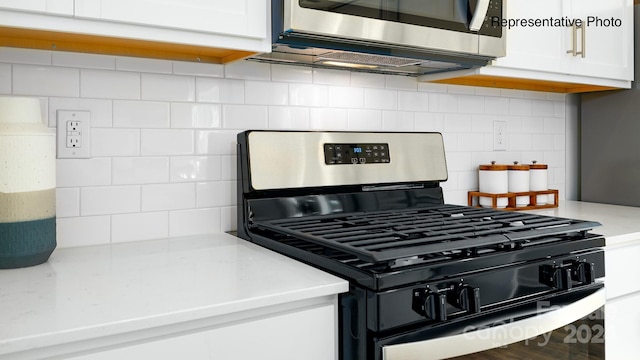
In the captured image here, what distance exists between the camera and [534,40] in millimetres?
1859

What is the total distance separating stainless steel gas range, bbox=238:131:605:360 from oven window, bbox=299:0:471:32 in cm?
39

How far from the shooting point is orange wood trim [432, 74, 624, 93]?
198 cm

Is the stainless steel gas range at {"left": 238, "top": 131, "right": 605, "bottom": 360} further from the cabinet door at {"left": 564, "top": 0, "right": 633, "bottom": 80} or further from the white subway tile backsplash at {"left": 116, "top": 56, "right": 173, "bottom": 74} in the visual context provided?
the cabinet door at {"left": 564, "top": 0, "right": 633, "bottom": 80}

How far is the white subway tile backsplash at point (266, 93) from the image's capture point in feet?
5.31

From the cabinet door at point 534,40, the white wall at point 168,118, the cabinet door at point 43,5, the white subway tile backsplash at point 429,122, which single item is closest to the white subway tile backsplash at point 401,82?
the white wall at point 168,118

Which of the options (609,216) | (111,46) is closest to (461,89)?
(609,216)

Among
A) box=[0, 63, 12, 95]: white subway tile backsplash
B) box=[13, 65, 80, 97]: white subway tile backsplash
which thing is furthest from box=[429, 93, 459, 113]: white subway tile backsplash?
box=[0, 63, 12, 95]: white subway tile backsplash

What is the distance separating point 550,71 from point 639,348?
3.29 feet

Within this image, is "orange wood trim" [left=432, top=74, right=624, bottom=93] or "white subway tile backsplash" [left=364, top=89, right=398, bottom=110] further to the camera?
"orange wood trim" [left=432, top=74, right=624, bottom=93]

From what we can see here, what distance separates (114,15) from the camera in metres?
1.12

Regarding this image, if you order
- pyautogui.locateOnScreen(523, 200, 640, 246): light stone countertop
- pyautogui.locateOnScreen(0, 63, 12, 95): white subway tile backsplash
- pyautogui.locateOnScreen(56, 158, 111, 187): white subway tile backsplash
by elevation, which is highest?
pyautogui.locateOnScreen(0, 63, 12, 95): white subway tile backsplash

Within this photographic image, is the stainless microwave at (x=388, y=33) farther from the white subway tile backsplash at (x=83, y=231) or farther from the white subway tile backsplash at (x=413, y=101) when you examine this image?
the white subway tile backsplash at (x=83, y=231)

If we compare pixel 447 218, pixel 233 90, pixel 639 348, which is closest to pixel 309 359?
→ pixel 447 218

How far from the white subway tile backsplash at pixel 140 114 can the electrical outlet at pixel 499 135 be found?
1403mm
